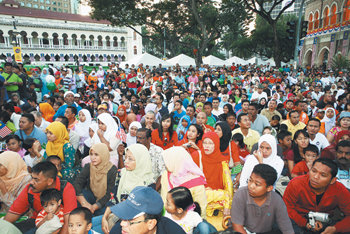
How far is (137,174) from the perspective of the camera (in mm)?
3000

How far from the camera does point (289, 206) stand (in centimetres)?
273

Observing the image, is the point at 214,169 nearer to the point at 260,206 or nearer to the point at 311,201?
the point at 260,206

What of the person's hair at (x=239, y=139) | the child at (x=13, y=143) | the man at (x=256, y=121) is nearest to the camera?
the child at (x=13, y=143)

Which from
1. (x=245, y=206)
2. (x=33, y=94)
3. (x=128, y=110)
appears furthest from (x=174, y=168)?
(x=33, y=94)

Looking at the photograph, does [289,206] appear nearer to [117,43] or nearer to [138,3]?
[138,3]

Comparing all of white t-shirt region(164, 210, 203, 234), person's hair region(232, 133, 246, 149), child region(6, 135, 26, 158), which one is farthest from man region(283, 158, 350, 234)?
child region(6, 135, 26, 158)

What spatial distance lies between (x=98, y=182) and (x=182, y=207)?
146 centimetres

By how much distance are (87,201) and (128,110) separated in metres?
4.08

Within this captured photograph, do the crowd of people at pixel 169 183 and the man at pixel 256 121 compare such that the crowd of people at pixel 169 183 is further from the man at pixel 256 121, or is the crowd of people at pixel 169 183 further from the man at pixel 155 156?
the man at pixel 256 121

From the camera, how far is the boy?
2.26 metres

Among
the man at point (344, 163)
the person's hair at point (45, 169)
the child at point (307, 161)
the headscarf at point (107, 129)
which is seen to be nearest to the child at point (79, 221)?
the person's hair at point (45, 169)

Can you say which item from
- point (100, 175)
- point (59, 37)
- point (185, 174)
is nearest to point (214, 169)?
point (185, 174)

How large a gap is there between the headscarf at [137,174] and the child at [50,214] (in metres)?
0.74

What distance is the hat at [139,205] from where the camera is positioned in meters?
1.71
